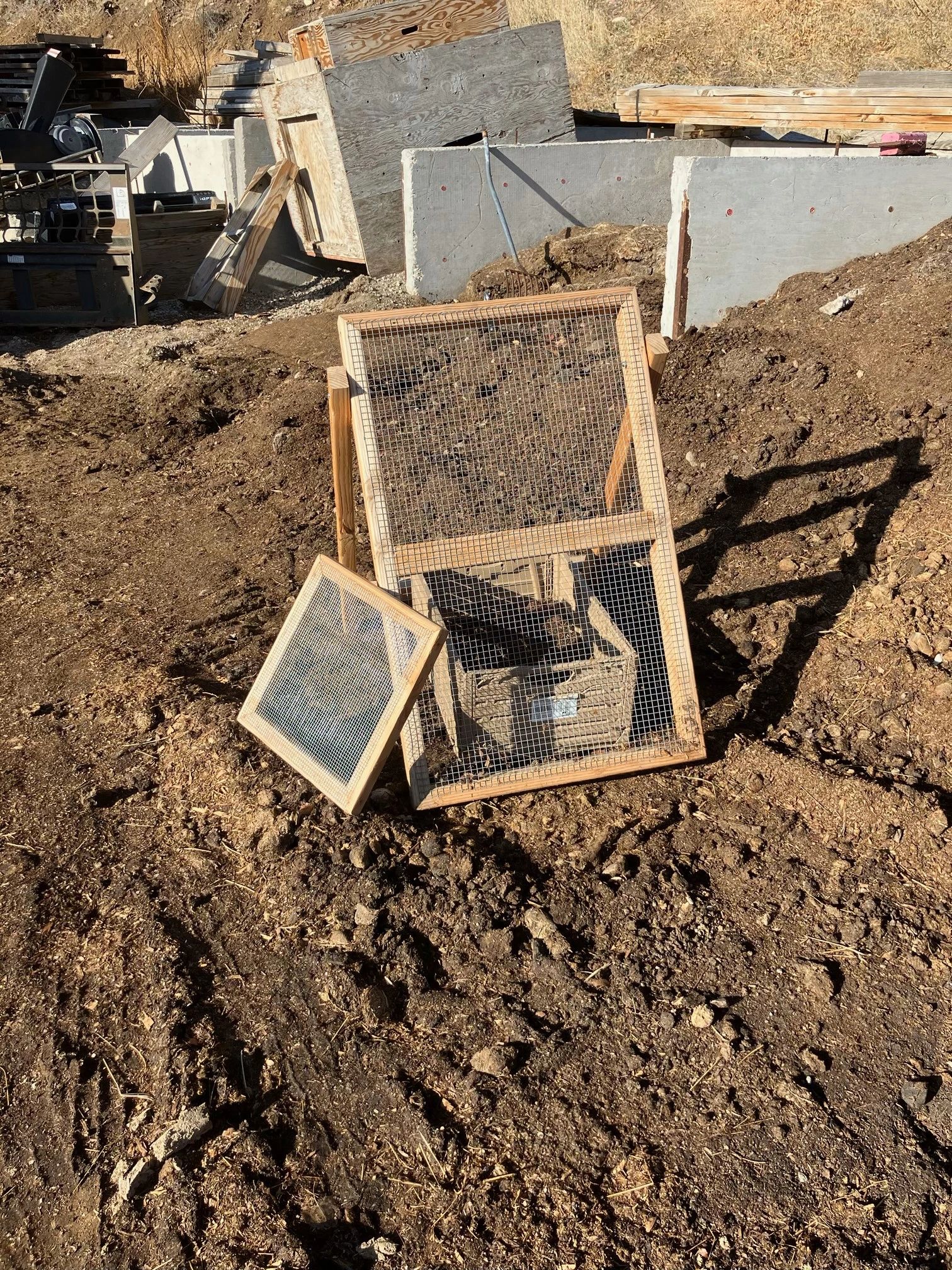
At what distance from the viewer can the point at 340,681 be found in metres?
3.23

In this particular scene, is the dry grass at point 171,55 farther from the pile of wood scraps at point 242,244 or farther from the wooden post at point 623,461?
the wooden post at point 623,461

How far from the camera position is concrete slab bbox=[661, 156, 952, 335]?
6355 millimetres

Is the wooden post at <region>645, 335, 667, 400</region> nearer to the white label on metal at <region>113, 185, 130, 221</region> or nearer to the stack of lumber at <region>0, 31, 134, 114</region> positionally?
the white label on metal at <region>113, 185, 130, 221</region>

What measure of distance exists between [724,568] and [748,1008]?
2335 millimetres

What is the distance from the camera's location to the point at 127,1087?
2672 mm

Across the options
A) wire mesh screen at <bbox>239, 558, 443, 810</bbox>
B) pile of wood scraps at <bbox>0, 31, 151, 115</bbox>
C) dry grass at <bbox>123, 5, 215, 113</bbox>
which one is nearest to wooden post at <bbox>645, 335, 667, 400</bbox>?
wire mesh screen at <bbox>239, 558, 443, 810</bbox>

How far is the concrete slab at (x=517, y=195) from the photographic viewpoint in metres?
8.86

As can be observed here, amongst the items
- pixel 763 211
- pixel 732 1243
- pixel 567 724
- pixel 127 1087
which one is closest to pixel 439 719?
pixel 567 724

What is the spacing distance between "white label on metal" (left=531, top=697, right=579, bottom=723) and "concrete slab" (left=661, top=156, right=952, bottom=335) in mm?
4015

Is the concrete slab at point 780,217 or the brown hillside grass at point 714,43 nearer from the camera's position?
the concrete slab at point 780,217

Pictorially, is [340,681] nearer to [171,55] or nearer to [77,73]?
[77,73]

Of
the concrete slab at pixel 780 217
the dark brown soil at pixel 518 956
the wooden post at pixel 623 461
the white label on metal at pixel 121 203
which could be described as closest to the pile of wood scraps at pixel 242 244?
the white label on metal at pixel 121 203

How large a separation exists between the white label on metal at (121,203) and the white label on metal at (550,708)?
28.1ft

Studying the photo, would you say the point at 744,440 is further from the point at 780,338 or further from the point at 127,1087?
the point at 127,1087
